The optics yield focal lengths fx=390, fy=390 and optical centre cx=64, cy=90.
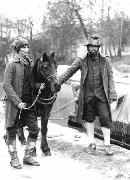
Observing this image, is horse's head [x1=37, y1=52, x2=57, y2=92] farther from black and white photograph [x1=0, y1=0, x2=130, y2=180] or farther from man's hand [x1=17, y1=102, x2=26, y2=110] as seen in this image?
man's hand [x1=17, y1=102, x2=26, y2=110]

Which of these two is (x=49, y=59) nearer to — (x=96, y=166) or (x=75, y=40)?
(x=96, y=166)

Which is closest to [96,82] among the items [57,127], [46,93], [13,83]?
[46,93]

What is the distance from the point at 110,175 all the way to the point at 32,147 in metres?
1.24

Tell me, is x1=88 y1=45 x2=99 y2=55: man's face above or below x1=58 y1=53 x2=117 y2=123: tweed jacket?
above

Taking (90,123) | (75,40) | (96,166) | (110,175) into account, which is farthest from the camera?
(75,40)

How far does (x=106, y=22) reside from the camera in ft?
151

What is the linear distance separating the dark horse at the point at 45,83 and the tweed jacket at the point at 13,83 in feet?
1.68

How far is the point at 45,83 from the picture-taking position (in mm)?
6082

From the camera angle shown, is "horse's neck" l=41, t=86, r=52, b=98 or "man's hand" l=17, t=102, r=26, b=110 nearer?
"man's hand" l=17, t=102, r=26, b=110

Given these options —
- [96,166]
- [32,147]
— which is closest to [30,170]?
[32,147]

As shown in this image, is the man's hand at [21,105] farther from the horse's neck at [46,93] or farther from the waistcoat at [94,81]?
the waistcoat at [94,81]

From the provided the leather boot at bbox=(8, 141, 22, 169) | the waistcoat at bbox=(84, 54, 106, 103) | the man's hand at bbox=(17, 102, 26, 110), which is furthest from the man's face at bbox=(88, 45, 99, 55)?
the leather boot at bbox=(8, 141, 22, 169)

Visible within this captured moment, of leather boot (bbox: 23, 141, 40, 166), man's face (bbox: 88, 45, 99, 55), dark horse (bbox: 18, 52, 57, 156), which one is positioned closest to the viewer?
leather boot (bbox: 23, 141, 40, 166)

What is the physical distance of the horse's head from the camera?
231 inches
